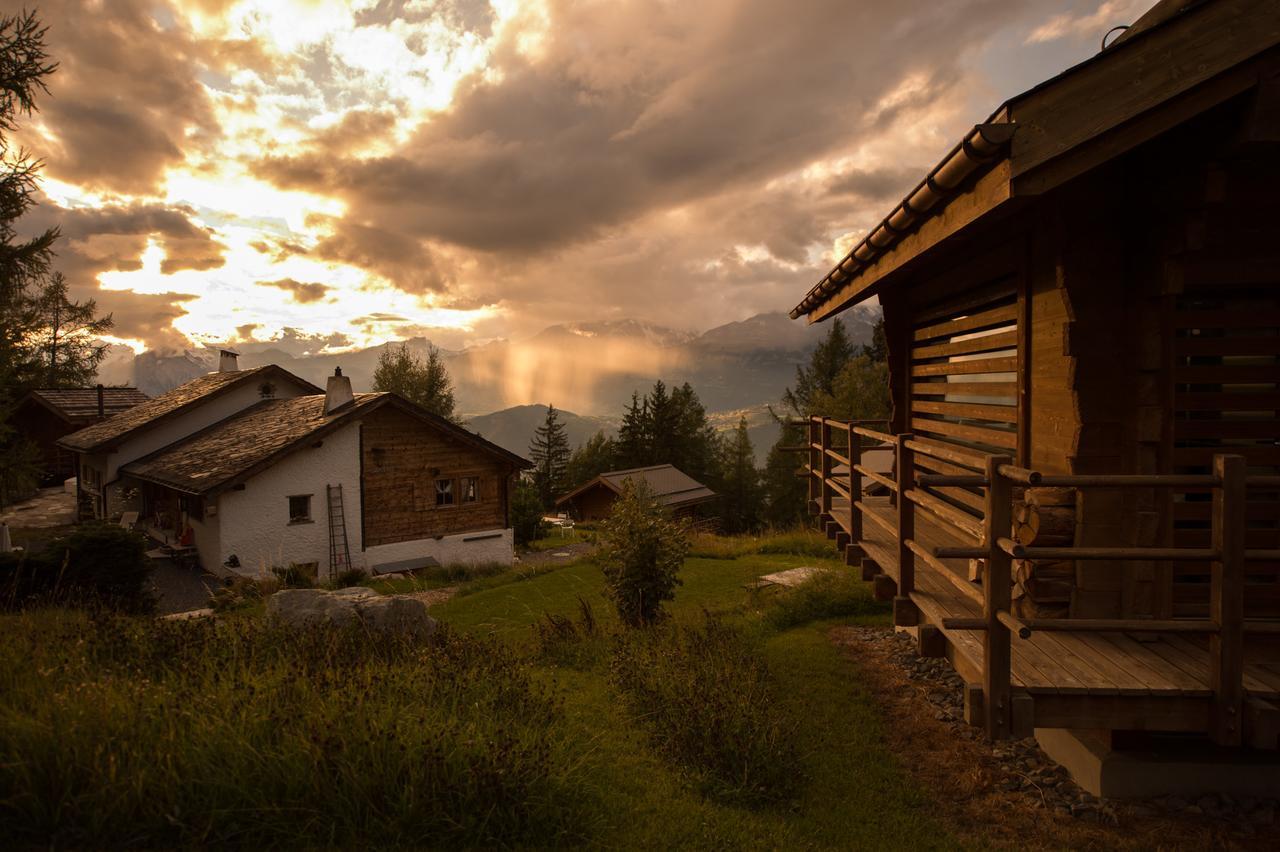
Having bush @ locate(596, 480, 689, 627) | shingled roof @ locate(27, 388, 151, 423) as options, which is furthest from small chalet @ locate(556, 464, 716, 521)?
bush @ locate(596, 480, 689, 627)

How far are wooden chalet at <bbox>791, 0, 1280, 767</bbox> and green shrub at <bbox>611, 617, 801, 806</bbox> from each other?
1632 millimetres

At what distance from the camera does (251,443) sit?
950 inches

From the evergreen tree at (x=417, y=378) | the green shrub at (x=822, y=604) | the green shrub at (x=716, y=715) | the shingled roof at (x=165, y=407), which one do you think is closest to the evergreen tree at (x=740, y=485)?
the evergreen tree at (x=417, y=378)

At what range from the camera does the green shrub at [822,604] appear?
1149 centimetres

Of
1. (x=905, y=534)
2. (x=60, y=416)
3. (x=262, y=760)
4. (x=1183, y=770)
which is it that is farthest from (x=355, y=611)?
(x=60, y=416)

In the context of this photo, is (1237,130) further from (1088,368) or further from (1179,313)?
(1088,368)

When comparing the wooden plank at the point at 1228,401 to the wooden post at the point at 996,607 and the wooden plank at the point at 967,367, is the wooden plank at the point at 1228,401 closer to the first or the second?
the wooden plank at the point at 967,367

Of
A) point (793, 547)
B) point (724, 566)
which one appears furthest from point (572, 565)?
point (793, 547)

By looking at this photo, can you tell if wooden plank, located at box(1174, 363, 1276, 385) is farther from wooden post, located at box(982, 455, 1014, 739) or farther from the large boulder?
the large boulder

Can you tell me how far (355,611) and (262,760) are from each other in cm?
487

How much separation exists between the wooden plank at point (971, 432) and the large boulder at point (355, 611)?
701 centimetres

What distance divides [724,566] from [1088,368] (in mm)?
14774

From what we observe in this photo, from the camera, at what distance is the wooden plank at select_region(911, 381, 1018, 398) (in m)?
6.48

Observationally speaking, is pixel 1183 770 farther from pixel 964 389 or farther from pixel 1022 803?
pixel 964 389
